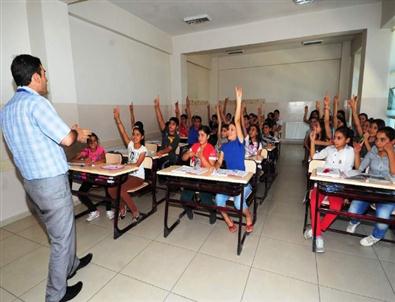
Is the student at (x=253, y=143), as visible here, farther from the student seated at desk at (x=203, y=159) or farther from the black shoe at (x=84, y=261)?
the black shoe at (x=84, y=261)

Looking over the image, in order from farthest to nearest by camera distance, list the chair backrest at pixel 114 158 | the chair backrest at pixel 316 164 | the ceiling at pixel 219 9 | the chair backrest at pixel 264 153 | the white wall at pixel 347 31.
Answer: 1. the white wall at pixel 347 31
2. the ceiling at pixel 219 9
3. the chair backrest at pixel 264 153
4. the chair backrest at pixel 114 158
5. the chair backrest at pixel 316 164

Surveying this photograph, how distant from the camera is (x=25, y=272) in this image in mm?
2223

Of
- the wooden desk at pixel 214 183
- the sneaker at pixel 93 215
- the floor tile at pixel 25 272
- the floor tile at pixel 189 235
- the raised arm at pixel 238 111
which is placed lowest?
the floor tile at pixel 25 272

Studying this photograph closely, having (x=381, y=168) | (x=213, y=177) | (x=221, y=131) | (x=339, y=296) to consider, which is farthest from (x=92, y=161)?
(x=381, y=168)

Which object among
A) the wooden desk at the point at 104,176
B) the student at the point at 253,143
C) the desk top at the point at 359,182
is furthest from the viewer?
the student at the point at 253,143

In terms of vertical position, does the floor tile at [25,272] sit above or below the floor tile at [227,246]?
below

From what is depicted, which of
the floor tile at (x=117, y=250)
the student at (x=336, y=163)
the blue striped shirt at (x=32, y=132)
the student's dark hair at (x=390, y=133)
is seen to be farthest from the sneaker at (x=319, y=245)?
the blue striped shirt at (x=32, y=132)

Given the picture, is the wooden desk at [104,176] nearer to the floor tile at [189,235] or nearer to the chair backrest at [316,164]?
the floor tile at [189,235]

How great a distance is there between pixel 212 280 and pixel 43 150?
1.71 m

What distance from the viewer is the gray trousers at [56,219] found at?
170 centimetres

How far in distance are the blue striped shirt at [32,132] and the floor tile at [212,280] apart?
140 centimetres

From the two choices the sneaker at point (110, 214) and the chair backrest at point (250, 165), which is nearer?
the chair backrest at point (250, 165)

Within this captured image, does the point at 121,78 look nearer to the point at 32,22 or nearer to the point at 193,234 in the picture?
the point at 32,22

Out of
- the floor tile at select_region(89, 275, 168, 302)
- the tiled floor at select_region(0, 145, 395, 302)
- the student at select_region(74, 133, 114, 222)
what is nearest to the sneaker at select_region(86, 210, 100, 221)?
the student at select_region(74, 133, 114, 222)
